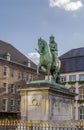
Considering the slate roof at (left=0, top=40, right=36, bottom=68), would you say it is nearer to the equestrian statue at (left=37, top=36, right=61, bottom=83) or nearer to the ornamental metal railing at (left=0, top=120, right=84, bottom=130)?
the equestrian statue at (left=37, top=36, right=61, bottom=83)

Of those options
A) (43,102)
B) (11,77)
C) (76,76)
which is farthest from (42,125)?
(76,76)

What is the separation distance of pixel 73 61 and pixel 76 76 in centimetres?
310

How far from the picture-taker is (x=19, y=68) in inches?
2176

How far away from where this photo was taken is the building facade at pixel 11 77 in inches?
1999

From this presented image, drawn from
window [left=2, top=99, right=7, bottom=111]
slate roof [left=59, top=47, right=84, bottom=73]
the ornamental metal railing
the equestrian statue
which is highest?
slate roof [left=59, top=47, right=84, bottom=73]

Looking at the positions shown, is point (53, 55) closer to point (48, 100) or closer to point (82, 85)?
point (48, 100)

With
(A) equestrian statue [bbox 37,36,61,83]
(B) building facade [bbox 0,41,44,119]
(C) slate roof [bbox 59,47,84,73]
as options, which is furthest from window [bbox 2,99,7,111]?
(A) equestrian statue [bbox 37,36,61,83]

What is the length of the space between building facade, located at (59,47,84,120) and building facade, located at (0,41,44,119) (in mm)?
6803

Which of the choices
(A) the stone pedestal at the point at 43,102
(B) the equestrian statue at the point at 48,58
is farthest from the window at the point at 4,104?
(A) the stone pedestal at the point at 43,102

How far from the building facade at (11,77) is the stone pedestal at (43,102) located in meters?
29.7

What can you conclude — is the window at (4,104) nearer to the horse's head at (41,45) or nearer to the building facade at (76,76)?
the building facade at (76,76)

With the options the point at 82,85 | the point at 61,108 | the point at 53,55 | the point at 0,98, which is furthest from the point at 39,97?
the point at 82,85

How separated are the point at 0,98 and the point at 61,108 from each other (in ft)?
102

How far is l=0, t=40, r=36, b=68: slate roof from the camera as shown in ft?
178
